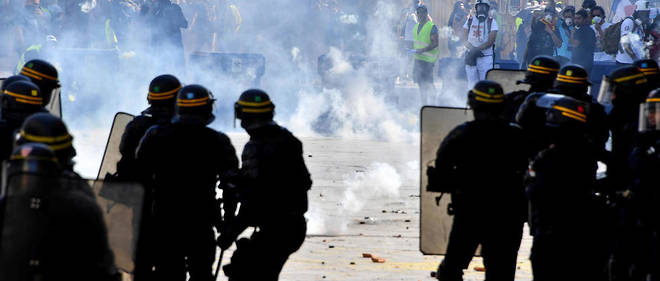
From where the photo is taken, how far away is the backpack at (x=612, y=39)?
50.5ft

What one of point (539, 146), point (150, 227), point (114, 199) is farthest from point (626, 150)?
point (114, 199)

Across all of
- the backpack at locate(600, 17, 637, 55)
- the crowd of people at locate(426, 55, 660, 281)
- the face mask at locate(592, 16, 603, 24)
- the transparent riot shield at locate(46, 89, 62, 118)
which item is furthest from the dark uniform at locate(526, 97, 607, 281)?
the face mask at locate(592, 16, 603, 24)

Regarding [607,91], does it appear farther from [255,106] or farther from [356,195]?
[356,195]

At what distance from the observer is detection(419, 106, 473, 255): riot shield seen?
6.82 m

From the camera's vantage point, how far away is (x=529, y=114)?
7012mm

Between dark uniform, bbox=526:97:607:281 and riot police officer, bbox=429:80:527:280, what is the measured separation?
26 cm

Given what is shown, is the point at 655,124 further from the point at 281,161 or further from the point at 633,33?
the point at 633,33

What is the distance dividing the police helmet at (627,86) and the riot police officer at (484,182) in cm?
133

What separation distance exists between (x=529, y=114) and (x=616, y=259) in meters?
1.26

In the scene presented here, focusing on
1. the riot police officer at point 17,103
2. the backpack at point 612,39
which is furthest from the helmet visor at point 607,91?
the backpack at point 612,39

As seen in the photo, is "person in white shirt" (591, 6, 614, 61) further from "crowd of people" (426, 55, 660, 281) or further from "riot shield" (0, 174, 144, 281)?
"riot shield" (0, 174, 144, 281)

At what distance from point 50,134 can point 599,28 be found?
12815mm

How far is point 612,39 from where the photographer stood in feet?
50.8

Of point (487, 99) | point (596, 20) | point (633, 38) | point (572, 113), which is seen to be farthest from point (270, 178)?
point (596, 20)
